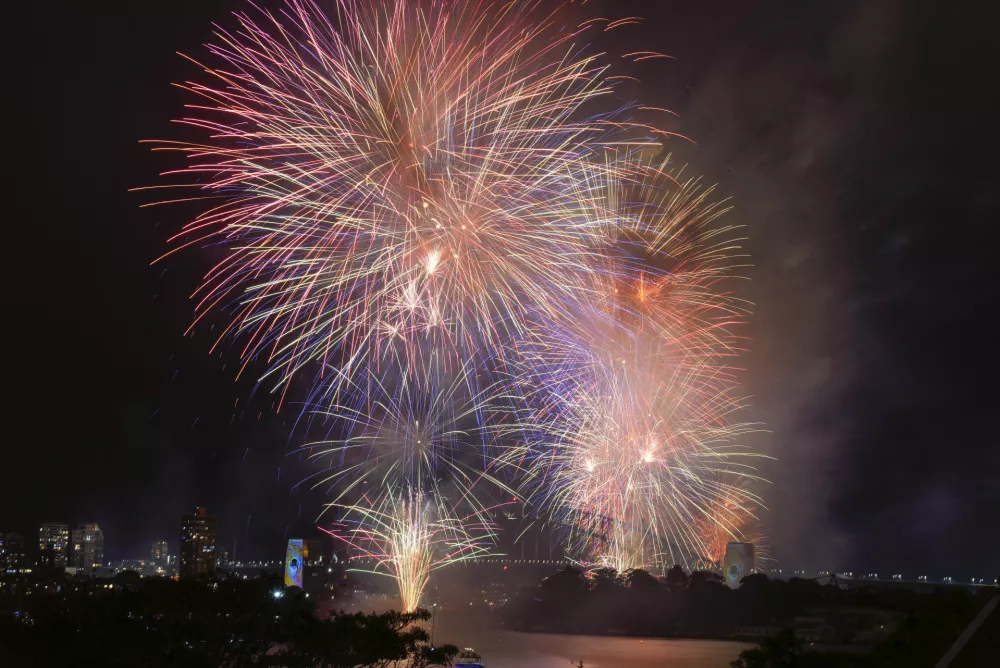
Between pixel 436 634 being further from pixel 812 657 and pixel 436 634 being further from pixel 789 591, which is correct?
pixel 812 657

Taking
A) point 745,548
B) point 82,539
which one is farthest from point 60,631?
point 82,539

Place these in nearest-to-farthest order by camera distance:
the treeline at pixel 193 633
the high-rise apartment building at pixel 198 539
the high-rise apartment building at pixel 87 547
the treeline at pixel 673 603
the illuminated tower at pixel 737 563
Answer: the treeline at pixel 193 633, the treeline at pixel 673 603, the illuminated tower at pixel 737 563, the high-rise apartment building at pixel 198 539, the high-rise apartment building at pixel 87 547

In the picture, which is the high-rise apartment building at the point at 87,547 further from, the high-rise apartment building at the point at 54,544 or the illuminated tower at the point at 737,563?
the illuminated tower at the point at 737,563

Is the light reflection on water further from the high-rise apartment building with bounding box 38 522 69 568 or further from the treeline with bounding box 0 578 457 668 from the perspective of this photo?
the high-rise apartment building with bounding box 38 522 69 568

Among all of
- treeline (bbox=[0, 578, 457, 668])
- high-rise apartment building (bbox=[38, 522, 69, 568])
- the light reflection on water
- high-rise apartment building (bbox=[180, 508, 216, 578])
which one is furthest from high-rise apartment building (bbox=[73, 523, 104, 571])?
treeline (bbox=[0, 578, 457, 668])

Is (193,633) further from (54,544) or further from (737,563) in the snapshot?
(54,544)

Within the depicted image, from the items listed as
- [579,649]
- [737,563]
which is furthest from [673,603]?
[579,649]

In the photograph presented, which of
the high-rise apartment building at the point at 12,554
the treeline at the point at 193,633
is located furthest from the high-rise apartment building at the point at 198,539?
the treeline at the point at 193,633
